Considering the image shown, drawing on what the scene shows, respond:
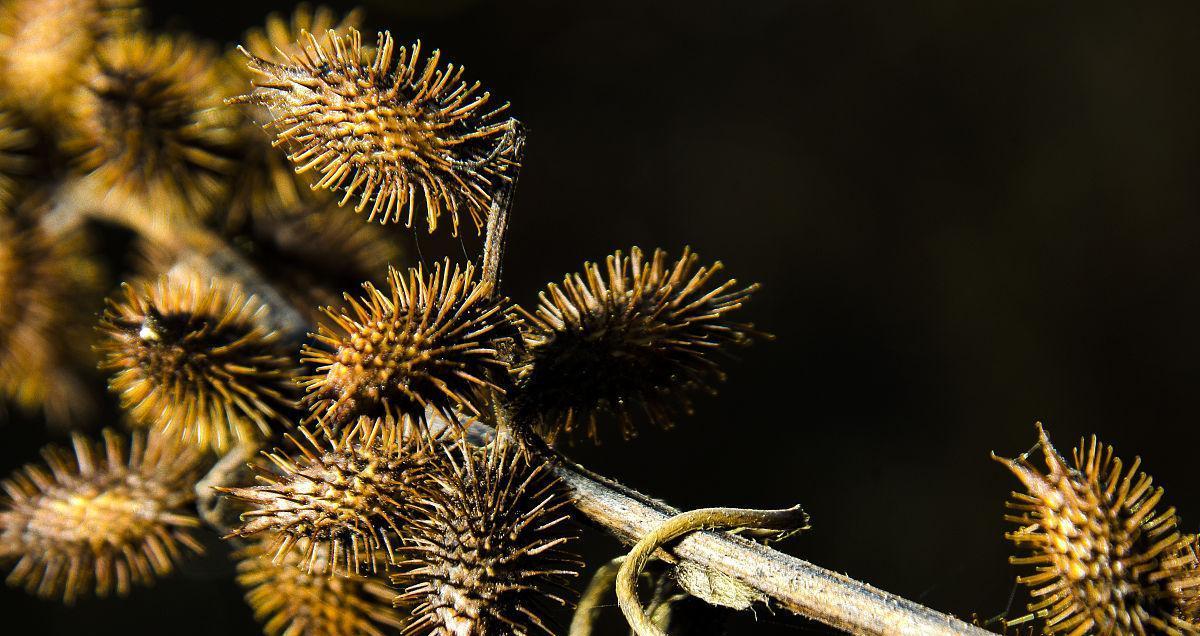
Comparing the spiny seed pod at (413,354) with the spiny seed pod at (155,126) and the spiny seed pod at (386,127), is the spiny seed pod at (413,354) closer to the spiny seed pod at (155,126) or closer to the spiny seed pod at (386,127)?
the spiny seed pod at (386,127)

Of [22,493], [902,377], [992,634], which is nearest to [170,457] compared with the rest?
[22,493]

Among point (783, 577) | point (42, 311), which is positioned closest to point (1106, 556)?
point (783, 577)

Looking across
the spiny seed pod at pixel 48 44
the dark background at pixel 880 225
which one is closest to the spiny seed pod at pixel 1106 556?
the dark background at pixel 880 225

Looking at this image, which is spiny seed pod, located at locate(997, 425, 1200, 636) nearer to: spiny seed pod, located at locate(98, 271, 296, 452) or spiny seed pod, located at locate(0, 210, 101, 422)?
spiny seed pod, located at locate(98, 271, 296, 452)

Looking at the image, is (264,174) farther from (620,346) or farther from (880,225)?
(880,225)

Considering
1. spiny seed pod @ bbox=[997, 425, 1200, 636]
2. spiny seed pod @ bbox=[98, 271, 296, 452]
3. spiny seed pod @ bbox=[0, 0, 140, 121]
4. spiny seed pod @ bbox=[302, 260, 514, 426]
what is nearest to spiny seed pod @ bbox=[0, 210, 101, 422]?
spiny seed pod @ bbox=[0, 0, 140, 121]

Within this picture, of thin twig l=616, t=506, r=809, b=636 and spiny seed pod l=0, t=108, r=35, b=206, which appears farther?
spiny seed pod l=0, t=108, r=35, b=206
